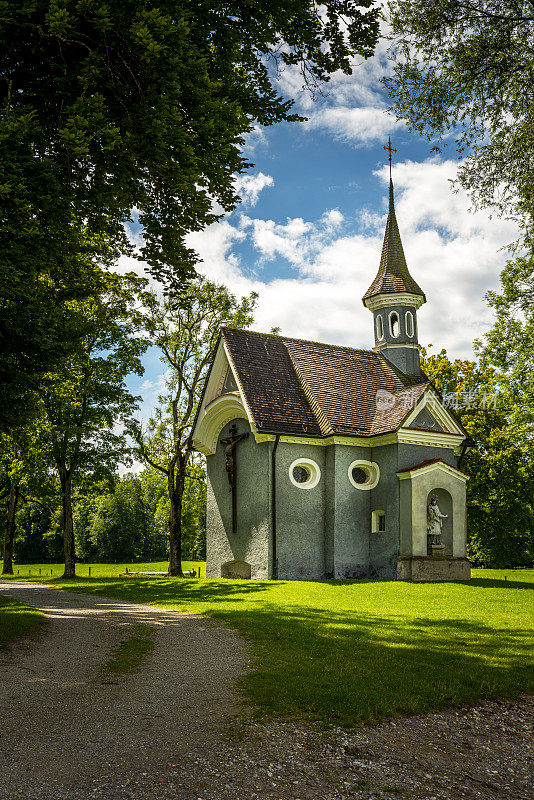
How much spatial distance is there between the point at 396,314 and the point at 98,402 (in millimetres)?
14383

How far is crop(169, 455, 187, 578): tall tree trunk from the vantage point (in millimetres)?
29375

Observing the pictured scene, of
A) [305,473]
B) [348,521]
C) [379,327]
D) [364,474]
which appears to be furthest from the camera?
[379,327]

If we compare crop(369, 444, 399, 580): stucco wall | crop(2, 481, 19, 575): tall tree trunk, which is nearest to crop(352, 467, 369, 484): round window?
crop(369, 444, 399, 580): stucco wall

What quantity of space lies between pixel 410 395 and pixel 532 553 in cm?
1712

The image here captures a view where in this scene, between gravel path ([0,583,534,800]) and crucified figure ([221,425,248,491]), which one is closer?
gravel path ([0,583,534,800])

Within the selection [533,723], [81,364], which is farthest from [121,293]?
[533,723]

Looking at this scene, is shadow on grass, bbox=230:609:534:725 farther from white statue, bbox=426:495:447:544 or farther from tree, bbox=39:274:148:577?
tree, bbox=39:274:148:577

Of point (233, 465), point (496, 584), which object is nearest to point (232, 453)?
point (233, 465)

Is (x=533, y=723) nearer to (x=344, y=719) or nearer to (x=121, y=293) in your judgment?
(x=344, y=719)

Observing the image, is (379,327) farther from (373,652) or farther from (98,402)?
(373,652)

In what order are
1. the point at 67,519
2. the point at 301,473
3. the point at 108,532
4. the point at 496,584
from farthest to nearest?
the point at 108,532 < the point at 67,519 < the point at 301,473 < the point at 496,584

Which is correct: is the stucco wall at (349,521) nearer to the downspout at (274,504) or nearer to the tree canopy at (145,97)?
the downspout at (274,504)

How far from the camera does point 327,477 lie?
22.7 meters

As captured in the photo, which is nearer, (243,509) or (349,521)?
(349,521)
